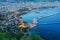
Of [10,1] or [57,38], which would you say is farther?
[10,1]

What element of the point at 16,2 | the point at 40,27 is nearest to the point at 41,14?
the point at 40,27

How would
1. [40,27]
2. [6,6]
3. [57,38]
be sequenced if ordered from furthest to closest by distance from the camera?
1. [6,6]
2. [40,27]
3. [57,38]

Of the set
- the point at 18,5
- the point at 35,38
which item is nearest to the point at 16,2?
the point at 18,5

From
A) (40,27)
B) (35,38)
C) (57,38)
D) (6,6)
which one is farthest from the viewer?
(6,6)

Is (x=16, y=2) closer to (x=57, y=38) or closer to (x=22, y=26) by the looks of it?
(x=22, y=26)

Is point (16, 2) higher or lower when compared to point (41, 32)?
higher

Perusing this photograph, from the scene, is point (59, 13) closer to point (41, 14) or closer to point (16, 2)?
point (41, 14)
